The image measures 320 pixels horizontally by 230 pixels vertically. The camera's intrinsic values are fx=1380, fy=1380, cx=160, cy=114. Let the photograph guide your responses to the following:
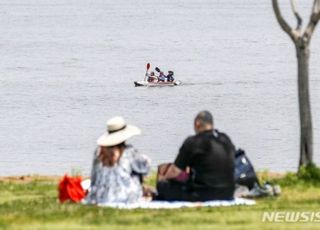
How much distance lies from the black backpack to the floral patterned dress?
1.49m

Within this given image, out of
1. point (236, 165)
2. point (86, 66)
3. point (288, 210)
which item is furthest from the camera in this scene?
point (86, 66)

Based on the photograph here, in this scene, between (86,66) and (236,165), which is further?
(86,66)

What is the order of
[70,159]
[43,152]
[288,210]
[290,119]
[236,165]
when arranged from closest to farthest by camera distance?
[288,210] → [236,165] → [70,159] → [43,152] → [290,119]

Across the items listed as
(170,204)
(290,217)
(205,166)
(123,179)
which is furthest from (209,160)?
(290,217)

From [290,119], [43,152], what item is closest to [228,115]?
[290,119]

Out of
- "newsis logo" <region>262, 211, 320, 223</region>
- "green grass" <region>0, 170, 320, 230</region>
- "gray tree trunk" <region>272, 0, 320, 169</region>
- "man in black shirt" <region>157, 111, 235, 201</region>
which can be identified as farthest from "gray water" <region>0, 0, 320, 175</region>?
"newsis logo" <region>262, 211, 320, 223</region>

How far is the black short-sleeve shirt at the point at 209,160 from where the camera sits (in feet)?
50.5

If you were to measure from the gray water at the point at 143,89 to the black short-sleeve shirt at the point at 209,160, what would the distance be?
17761 millimetres

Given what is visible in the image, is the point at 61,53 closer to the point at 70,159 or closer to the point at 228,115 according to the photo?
the point at 228,115

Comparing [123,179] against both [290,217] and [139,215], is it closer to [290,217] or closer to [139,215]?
[139,215]

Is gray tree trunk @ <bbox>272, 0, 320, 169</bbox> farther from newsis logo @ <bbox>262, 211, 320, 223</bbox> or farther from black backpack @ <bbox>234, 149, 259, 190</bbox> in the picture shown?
newsis logo @ <bbox>262, 211, 320, 223</bbox>

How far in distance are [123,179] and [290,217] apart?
2.02 m

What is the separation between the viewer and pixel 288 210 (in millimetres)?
15000

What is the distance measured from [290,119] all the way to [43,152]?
527 inches
